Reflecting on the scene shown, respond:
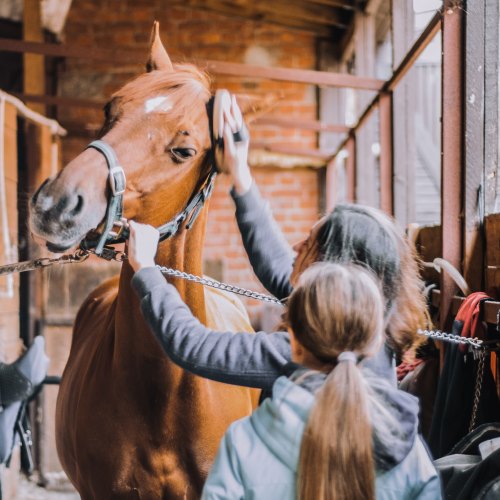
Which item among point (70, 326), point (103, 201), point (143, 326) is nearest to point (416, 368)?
point (143, 326)

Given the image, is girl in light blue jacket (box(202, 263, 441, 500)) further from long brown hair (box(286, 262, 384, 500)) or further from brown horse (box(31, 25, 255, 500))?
brown horse (box(31, 25, 255, 500))

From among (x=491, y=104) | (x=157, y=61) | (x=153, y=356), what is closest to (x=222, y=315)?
(x=153, y=356)

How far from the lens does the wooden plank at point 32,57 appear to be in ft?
17.4

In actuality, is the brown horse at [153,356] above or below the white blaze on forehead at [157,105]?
below

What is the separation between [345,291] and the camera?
3.95ft

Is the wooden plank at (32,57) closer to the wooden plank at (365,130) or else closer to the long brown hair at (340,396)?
the wooden plank at (365,130)

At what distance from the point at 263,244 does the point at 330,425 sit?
0.72 metres

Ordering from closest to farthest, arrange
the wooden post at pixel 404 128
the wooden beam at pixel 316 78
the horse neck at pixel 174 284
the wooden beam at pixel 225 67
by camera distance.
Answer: the horse neck at pixel 174 284 < the wooden beam at pixel 225 67 < the wooden beam at pixel 316 78 < the wooden post at pixel 404 128

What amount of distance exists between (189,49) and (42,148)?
78.8 inches

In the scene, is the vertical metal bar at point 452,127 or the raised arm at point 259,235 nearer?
the raised arm at point 259,235

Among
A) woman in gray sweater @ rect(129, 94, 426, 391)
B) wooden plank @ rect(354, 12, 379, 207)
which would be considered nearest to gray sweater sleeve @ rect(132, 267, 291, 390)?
woman in gray sweater @ rect(129, 94, 426, 391)

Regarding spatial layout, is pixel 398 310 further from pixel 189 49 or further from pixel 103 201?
pixel 189 49

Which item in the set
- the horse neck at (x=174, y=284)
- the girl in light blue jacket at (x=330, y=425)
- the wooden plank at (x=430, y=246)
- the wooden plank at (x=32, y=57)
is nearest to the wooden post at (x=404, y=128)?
the wooden plank at (x=430, y=246)

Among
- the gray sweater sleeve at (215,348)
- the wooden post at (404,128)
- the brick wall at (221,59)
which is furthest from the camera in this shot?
the brick wall at (221,59)
